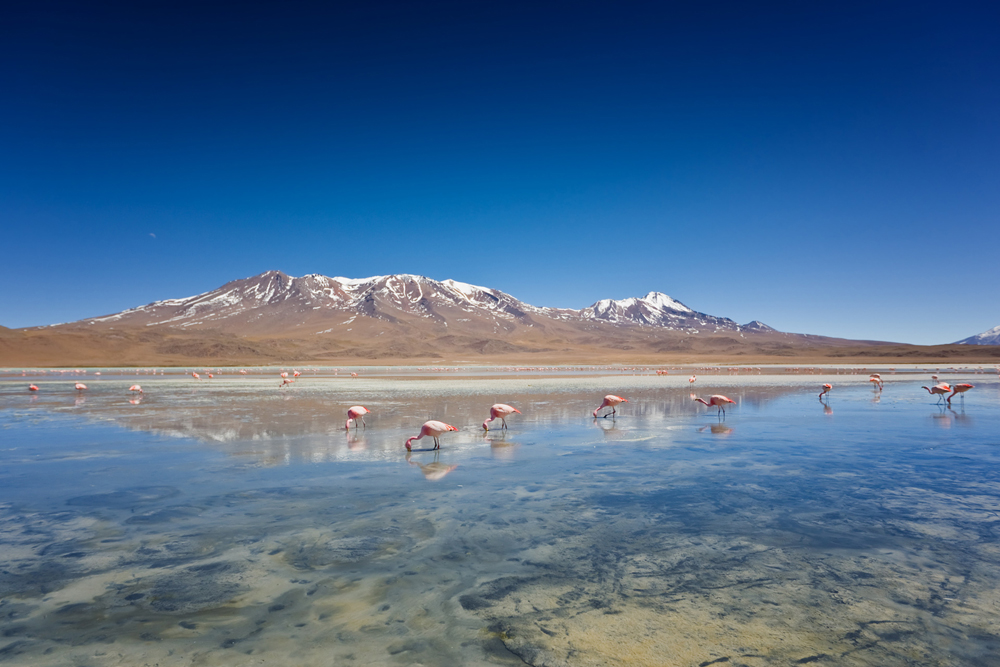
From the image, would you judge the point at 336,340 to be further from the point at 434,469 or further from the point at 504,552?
the point at 504,552

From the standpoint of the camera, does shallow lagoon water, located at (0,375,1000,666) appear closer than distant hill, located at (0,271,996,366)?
Yes

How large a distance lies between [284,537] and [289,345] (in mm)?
106007

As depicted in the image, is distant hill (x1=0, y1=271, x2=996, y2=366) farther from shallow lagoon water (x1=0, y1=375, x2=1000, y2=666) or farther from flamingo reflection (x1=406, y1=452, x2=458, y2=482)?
shallow lagoon water (x1=0, y1=375, x2=1000, y2=666)

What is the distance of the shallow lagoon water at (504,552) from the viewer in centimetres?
364

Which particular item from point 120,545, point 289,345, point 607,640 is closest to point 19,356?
point 289,345

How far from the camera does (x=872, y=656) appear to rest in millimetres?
3424

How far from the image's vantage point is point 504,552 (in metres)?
5.25

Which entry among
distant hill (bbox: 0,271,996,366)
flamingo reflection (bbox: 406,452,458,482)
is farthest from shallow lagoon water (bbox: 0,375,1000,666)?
distant hill (bbox: 0,271,996,366)

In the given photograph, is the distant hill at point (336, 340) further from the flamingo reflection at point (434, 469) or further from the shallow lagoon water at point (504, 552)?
the shallow lagoon water at point (504, 552)

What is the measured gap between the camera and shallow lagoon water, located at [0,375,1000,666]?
143 inches

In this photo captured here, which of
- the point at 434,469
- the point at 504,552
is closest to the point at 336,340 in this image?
the point at 434,469

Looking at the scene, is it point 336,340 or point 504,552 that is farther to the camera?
point 336,340

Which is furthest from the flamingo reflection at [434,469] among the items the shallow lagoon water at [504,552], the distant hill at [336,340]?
the distant hill at [336,340]

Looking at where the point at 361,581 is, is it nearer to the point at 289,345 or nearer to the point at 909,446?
the point at 909,446
